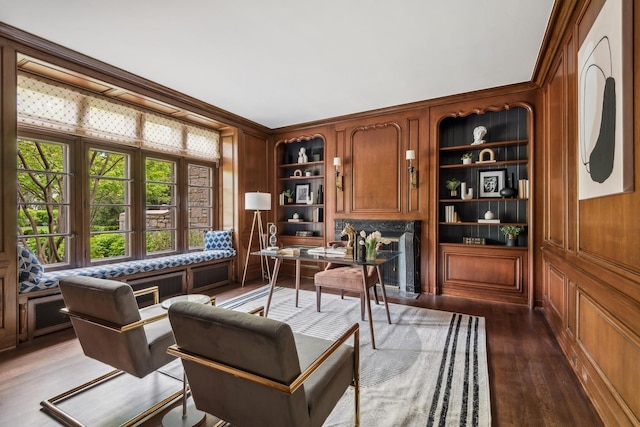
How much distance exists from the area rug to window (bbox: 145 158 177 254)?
1453mm

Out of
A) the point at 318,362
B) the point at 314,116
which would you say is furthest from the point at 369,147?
the point at 318,362

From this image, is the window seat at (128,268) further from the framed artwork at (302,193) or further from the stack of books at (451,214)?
the stack of books at (451,214)

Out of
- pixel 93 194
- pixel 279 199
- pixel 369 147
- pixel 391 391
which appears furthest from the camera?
pixel 279 199

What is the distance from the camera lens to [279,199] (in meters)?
5.68

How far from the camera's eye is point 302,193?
5.61 m

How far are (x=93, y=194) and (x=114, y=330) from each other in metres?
2.81

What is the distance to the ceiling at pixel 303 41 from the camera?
2.31 metres

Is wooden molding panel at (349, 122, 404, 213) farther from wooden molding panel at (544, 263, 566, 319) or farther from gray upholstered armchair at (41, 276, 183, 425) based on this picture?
gray upholstered armchair at (41, 276, 183, 425)

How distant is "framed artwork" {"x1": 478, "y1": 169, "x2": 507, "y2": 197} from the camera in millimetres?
4047

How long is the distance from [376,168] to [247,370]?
397 cm

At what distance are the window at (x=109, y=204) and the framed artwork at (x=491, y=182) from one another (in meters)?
4.80

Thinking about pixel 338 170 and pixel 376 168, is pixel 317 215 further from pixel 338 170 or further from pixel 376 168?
pixel 376 168

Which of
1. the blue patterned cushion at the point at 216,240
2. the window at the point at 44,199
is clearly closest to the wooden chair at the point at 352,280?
the blue patterned cushion at the point at 216,240

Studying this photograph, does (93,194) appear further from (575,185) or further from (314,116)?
(575,185)
